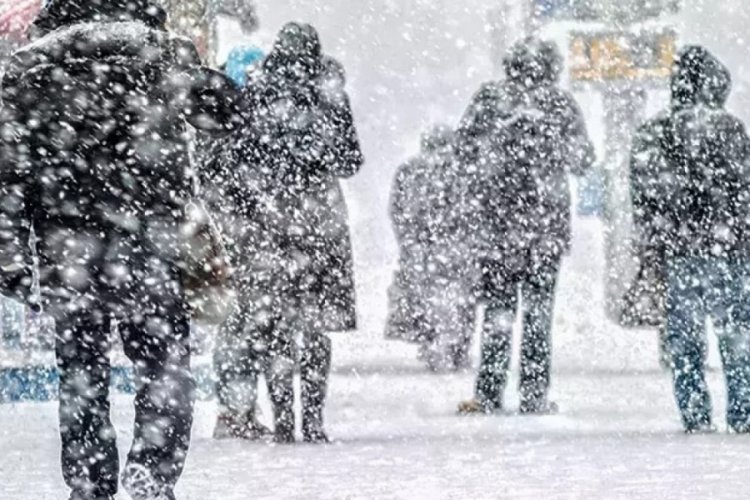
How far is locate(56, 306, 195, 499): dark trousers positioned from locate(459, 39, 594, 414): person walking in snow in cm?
448

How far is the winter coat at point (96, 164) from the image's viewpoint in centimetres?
655

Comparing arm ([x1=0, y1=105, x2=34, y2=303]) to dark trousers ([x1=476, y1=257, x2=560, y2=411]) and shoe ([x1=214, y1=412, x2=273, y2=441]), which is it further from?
dark trousers ([x1=476, y1=257, x2=560, y2=411])

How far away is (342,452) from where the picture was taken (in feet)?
30.4

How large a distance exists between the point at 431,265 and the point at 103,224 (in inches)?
327

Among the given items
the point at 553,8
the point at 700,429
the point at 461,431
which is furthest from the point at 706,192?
the point at 553,8

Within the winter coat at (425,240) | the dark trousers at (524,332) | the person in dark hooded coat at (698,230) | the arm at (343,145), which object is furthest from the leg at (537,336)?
the winter coat at (425,240)

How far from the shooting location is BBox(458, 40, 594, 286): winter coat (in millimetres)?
11055

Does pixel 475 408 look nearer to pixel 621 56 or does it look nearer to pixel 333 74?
pixel 333 74

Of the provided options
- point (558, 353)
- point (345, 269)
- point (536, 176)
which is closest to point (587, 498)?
point (345, 269)

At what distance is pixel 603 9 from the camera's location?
50.3 ft

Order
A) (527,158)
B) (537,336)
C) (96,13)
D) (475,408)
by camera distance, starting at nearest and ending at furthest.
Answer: (96,13)
(537,336)
(527,158)
(475,408)

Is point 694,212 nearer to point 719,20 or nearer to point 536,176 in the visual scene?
point 536,176

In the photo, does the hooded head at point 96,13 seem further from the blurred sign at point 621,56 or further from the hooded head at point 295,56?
the blurred sign at point 621,56

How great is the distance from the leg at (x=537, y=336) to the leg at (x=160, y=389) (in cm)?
440
